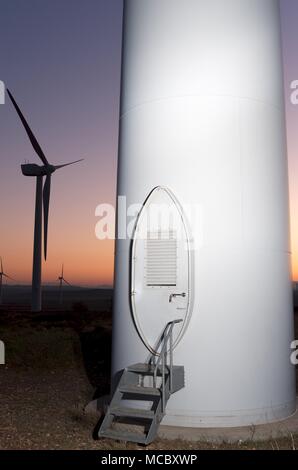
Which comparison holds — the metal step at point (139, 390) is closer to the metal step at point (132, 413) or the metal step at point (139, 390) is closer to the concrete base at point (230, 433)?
the metal step at point (132, 413)

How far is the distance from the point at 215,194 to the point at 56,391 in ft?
20.3

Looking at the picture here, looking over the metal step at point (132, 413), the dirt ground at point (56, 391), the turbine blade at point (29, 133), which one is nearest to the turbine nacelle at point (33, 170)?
the turbine blade at point (29, 133)

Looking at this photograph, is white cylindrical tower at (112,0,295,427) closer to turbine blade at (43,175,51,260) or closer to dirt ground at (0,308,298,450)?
dirt ground at (0,308,298,450)

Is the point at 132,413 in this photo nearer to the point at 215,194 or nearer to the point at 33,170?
the point at 215,194

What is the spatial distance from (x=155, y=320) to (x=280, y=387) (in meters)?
2.28

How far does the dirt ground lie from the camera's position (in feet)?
24.1

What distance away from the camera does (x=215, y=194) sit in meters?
8.15

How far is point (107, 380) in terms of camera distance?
13.3m

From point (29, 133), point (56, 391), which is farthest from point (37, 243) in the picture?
point (56, 391)

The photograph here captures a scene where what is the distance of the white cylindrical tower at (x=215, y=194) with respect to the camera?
7926 mm

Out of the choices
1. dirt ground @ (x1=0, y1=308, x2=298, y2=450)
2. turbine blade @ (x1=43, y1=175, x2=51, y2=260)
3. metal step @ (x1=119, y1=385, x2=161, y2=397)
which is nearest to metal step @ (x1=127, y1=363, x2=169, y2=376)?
metal step @ (x1=119, y1=385, x2=161, y2=397)

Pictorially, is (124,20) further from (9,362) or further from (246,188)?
(9,362)
